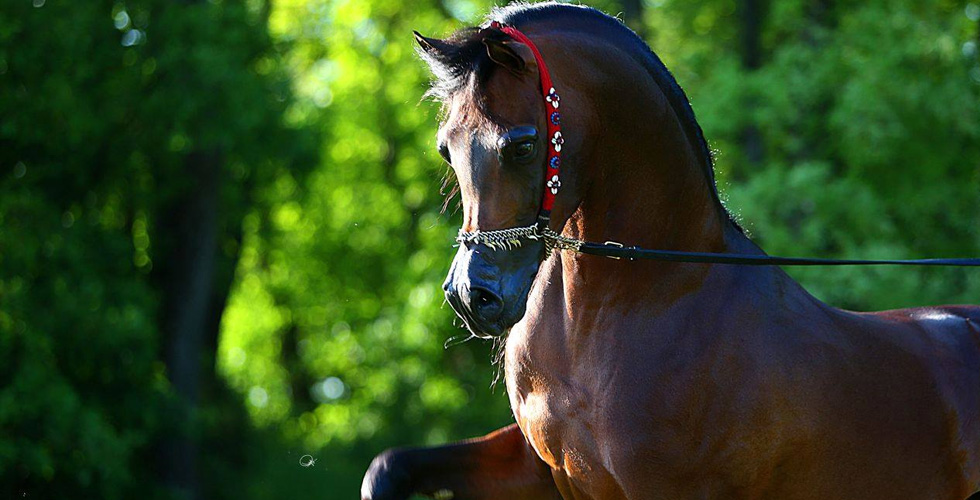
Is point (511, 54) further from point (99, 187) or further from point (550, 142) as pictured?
point (99, 187)

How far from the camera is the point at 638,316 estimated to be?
146 inches

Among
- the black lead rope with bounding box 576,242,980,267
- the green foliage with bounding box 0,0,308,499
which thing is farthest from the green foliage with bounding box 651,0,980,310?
the black lead rope with bounding box 576,242,980,267

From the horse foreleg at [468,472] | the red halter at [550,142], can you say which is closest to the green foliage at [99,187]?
the horse foreleg at [468,472]

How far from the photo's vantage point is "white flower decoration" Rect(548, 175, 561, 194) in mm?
3445

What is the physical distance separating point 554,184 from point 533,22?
0.61 meters

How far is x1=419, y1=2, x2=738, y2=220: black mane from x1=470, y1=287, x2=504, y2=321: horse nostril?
647 mm

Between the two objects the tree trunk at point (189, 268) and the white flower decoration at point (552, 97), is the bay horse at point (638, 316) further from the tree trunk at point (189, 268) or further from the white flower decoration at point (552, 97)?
the tree trunk at point (189, 268)

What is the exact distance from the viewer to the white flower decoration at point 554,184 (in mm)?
3445

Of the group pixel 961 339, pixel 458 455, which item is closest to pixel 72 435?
pixel 458 455

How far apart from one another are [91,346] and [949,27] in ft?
36.7

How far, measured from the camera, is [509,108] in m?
3.44

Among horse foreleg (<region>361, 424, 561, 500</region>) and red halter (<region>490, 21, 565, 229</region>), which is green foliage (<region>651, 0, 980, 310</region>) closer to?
horse foreleg (<region>361, 424, 561, 500</region>)

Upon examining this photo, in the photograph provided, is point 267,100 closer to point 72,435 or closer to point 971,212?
point 72,435

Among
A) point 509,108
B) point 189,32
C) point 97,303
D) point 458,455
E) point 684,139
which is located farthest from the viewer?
point 189,32
